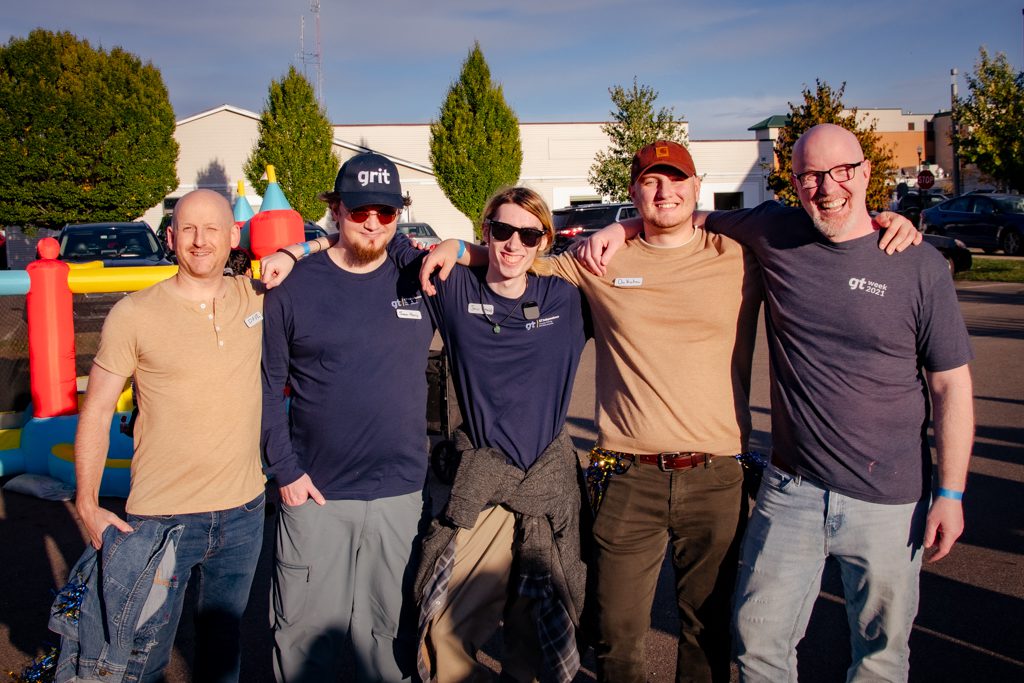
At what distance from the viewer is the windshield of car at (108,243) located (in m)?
13.5

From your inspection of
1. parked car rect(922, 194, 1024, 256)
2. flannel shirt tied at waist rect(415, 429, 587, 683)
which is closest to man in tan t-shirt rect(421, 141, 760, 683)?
flannel shirt tied at waist rect(415, 429, 587, 683)

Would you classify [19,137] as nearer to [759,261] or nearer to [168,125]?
[168,125]

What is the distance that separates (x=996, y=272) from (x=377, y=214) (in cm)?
2015

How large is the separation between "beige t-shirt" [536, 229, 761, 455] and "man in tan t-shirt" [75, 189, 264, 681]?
4.51ft

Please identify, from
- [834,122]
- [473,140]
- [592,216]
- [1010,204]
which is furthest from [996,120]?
[473,140]

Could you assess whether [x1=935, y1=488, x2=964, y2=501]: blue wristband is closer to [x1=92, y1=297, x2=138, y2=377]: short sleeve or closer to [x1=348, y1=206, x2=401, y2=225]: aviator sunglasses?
[x1=348, y1=206, x2=401, y2=225]: aviator sunglasses

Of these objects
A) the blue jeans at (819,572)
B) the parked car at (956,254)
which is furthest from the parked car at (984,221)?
the blue jeans at (819,572)

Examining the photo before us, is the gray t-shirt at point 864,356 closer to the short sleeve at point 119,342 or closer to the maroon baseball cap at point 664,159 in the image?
the maroon baseball cap at point 664,159

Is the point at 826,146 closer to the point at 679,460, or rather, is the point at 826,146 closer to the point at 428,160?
the point at 679,460

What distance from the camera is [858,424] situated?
2.66 meters

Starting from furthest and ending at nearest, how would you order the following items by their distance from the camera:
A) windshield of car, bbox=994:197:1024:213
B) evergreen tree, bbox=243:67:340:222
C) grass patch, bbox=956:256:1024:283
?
1. evergreen tree, bbox=243:67:340:222
2. windshield of car, bbox=994:197:1024:213
3. grass patch, bbox=956:256:1024:283

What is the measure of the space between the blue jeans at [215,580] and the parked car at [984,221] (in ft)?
81.9

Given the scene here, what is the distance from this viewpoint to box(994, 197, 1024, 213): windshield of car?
23.1 m

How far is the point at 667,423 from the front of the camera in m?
2.96
